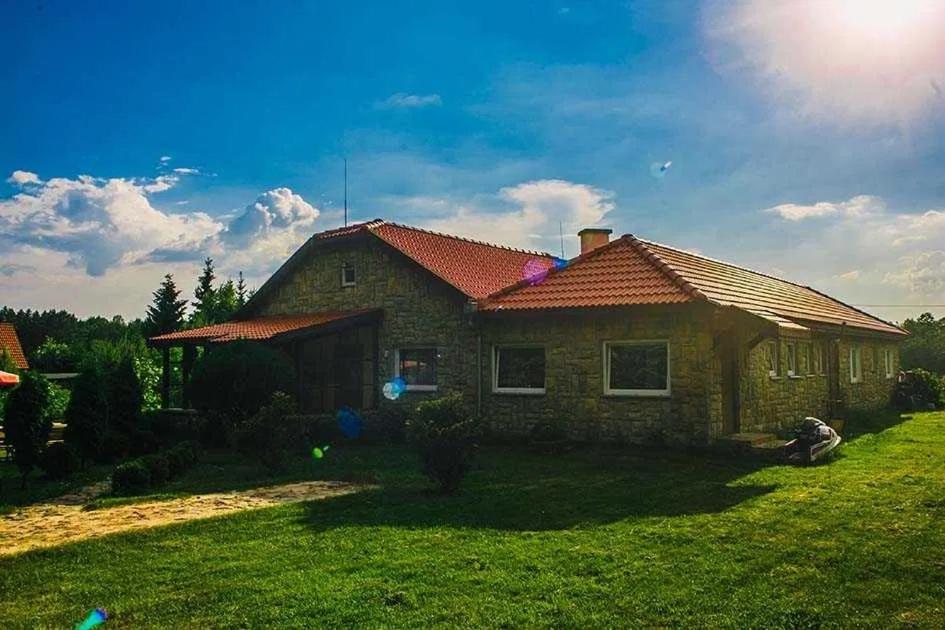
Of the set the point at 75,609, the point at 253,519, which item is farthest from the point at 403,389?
the point at 75,609

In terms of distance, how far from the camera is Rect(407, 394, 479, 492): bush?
36.1 feet

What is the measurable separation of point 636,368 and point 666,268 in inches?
105

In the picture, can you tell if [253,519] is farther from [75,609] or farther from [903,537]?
[903,537]

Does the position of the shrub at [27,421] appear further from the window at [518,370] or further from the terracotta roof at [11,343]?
the terracotta roof at [11,343]

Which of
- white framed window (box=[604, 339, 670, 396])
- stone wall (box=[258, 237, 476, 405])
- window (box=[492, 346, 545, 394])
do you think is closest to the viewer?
white framed window (box=[604, 339, 670, 396])

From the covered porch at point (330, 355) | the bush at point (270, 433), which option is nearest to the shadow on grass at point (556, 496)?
the bush at point (270, 433)

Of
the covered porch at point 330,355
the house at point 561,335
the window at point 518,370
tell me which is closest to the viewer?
the house at point 561,335

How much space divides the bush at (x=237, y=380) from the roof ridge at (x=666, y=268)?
9.46 meters

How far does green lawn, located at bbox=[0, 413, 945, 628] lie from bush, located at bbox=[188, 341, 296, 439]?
24.1 ft

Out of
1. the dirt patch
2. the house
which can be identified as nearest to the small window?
the house

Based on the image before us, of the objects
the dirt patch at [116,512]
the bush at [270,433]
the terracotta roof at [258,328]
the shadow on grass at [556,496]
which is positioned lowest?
the dirt patch at [116,512]

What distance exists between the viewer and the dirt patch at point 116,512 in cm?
930

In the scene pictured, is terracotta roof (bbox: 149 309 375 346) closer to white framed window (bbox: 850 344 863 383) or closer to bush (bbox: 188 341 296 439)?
bush (bbox: 188 341 296 439)

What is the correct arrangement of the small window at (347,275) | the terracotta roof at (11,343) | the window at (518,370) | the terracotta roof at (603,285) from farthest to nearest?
the terracotta roof at (11,343) → the small window at (347,275) → the window at (518,370) → the terracotta roof at (603,285)
